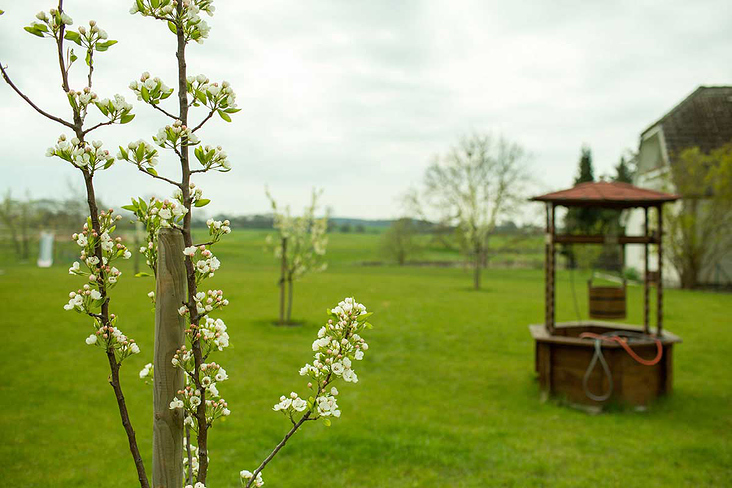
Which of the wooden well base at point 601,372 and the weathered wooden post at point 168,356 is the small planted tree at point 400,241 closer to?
the wooden well base at point 601,372

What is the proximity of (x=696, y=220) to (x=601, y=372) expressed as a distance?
1813cm

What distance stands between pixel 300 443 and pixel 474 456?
5.60 ft

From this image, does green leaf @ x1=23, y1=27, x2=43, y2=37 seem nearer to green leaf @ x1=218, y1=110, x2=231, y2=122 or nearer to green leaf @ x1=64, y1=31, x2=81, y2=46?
green leaf @ x1=64, y1=31, x2=81, y2=46

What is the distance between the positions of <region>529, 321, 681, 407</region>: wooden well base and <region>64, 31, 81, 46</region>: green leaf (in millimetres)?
6425

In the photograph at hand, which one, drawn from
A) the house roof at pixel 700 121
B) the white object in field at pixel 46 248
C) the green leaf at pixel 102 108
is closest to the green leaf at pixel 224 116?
the green leaf at pixel 102 108

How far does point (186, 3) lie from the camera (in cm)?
168

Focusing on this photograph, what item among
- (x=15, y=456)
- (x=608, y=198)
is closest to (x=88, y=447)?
(x=15, y=456)

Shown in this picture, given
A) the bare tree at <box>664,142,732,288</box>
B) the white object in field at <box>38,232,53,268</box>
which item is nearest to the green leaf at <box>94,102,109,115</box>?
the bare tree at <box>664,142,732,288</box>

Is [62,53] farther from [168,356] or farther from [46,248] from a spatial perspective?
[46,248]

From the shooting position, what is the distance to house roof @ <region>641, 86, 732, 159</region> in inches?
914

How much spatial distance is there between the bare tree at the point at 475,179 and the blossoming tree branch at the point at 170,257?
91.8 ft

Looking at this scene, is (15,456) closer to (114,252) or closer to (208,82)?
(114,252)

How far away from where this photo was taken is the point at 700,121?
24.1 meters

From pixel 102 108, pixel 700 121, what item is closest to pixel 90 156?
pixel 102 108
